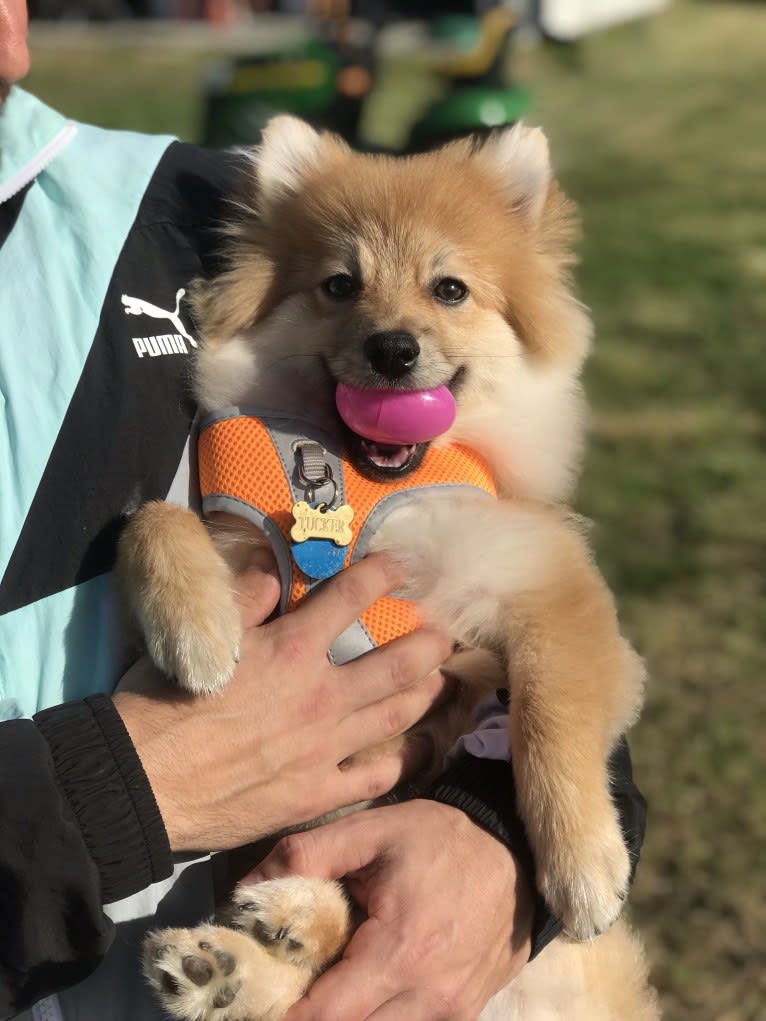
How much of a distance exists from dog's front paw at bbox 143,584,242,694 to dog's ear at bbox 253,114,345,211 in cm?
93

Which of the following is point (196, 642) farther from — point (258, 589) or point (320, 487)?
point (320, 487)

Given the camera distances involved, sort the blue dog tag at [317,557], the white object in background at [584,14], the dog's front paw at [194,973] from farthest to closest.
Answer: the white object in background at [584,14] → the blue dog tag at [317,557] → the dog's front paw at [194,973]

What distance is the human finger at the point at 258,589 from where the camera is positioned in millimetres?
1887

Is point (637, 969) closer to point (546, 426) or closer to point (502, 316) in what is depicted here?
point (546, 426)

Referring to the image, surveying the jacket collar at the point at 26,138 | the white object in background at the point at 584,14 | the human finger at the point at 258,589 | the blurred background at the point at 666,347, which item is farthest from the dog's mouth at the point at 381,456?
the white object in background at the point at 584,14

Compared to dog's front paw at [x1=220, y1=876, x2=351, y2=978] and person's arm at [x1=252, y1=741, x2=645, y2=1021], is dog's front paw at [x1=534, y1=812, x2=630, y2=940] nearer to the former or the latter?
person's arm at [x1=252, y1=741, x2=645, y2=1021]

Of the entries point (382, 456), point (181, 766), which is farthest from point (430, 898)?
point (382, 456)

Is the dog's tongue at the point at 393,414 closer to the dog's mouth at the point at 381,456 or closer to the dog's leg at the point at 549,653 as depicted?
the dog's mouth at the point at 381,456

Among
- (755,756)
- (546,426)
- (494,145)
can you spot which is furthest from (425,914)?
(755,756)

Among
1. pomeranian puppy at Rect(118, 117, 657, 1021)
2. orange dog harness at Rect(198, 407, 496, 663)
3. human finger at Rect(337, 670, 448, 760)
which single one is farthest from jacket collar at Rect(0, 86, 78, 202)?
human finger at Rect(337, 670, 448, 760)

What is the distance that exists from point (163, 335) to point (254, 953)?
3.23 ft

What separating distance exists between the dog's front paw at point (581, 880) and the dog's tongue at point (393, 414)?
2.41ft

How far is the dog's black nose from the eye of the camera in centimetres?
208

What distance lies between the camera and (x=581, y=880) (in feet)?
5.81
